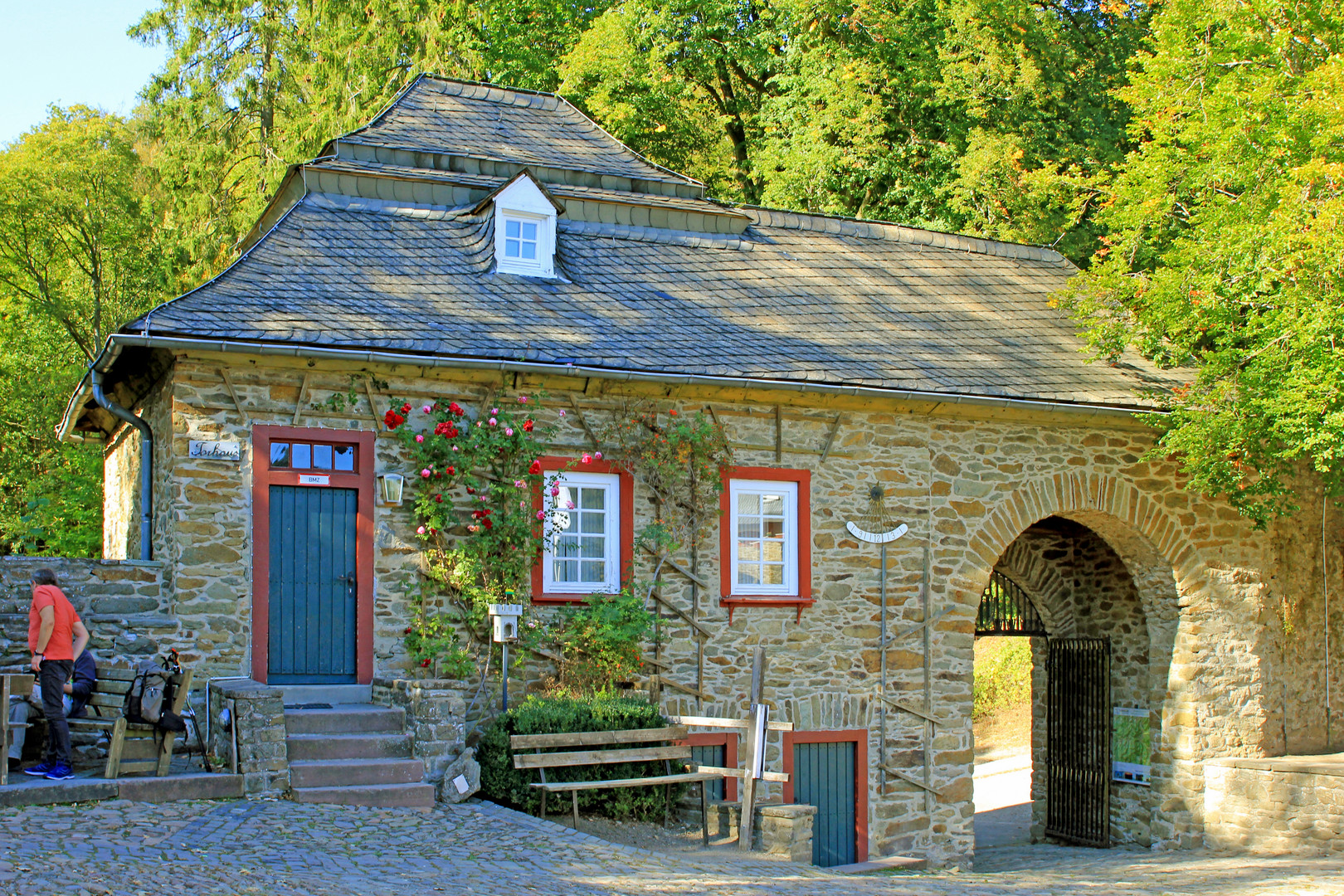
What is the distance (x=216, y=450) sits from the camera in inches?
420

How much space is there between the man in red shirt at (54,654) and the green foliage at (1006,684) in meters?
20.6

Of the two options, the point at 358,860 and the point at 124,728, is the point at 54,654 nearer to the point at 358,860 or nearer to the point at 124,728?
the point at 124,728

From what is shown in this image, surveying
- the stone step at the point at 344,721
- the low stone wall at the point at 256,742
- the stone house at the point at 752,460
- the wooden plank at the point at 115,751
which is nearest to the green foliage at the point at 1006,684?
the stone house at the point at 752,460

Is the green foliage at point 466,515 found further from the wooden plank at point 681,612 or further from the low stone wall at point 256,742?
the low stone wall at point 256,742

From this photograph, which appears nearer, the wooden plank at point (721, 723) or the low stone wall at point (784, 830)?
the low stone wall at point (784, 830)

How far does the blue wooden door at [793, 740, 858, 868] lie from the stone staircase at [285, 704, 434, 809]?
4.29m

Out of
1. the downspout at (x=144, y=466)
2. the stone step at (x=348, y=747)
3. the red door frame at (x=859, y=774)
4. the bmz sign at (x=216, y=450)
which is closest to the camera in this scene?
the stone step at (x=348, y=747)

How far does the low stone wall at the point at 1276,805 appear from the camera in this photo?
43.0 ft

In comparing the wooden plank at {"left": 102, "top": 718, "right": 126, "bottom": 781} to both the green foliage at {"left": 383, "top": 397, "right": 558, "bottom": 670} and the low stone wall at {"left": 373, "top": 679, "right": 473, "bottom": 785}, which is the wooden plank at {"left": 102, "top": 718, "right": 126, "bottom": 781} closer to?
the low stone wall at {"left": 373, "top": 679, "right": 473, "bottom": 785}

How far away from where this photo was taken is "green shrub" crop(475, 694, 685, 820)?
9.92m

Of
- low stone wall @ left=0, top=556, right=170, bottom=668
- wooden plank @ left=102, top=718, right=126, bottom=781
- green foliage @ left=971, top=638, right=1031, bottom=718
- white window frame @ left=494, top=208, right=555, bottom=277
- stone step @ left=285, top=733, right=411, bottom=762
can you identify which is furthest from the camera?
green foliage @ left=971, top=638, right=1031, bottom=718

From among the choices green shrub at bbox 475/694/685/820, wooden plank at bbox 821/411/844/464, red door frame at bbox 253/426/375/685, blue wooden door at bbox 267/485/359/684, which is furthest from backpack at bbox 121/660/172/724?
wooden plank at bbox 821/411/844/464

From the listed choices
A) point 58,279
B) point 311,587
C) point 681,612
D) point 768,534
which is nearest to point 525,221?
point 768,534

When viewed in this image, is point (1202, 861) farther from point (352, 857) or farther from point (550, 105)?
point (550, 105)
